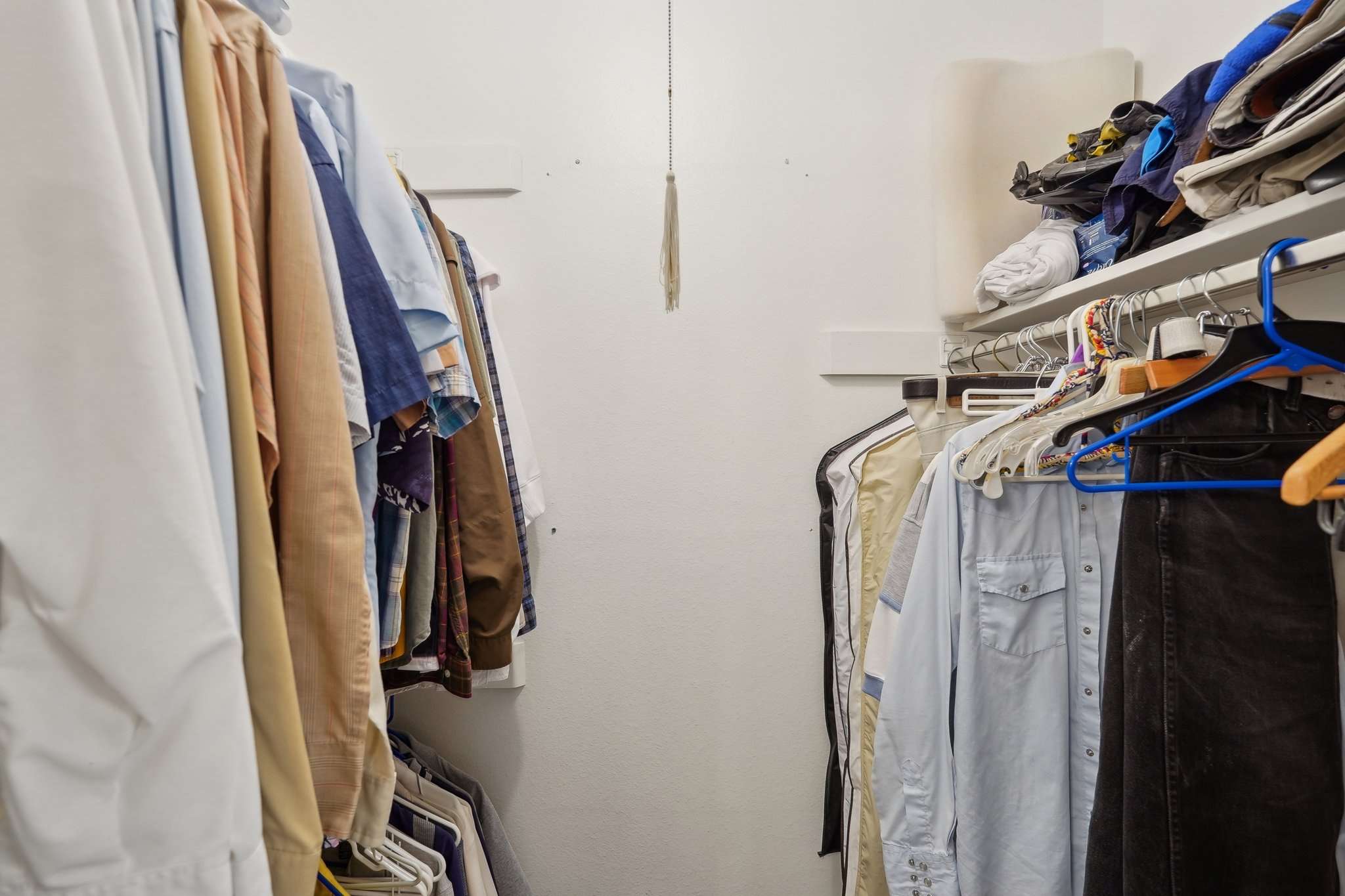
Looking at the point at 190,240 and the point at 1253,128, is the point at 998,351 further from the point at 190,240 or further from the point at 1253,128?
the point at 190,240

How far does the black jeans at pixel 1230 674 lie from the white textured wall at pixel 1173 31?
2.80 ft

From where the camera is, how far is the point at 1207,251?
32.5 inches

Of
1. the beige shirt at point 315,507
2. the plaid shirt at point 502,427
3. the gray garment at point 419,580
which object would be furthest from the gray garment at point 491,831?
the beige shirt at point 315,507

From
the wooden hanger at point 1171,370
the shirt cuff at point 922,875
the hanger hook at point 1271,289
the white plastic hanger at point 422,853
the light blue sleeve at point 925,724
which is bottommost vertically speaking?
the white plastic hanger at point 422,853

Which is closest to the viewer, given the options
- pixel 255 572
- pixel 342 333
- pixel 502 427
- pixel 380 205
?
pixel 255 572

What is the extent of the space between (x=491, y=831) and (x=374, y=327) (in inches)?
43.9

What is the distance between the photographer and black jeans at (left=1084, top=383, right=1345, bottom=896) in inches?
24.6

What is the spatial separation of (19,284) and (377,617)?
0.46 metres

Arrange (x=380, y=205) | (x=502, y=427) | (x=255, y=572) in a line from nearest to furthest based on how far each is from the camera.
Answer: (x=255, y=572) < (x=380, y=205) < (x=502, y=427)

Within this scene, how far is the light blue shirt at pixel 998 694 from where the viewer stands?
34.1 inches

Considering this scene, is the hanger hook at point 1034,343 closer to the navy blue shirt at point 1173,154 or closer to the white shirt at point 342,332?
the navy blue shirt at point 1173,154

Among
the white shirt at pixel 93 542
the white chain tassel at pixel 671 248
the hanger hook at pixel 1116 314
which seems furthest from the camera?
the white chain tassel at pixel 671 248

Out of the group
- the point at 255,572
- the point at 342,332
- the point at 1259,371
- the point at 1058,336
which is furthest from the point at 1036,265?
the point at 255,572

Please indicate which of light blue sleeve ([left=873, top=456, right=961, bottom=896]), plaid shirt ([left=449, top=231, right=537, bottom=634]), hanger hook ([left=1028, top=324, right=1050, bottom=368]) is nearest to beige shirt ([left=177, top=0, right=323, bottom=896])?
plaid shirt ([left=449, top=231, right=537, bottom=634])
